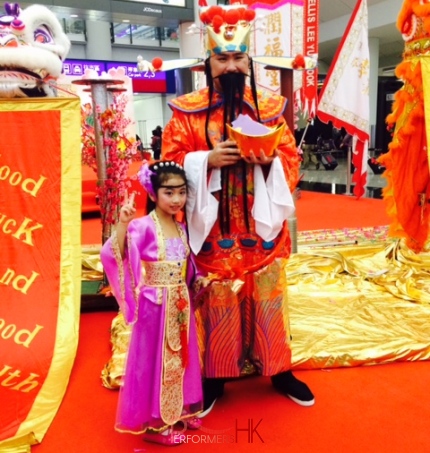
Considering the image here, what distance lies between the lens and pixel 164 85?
12039 millimetres

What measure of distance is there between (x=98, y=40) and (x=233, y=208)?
35.0ft

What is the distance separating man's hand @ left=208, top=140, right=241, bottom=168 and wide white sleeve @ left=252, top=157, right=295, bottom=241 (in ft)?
0.38

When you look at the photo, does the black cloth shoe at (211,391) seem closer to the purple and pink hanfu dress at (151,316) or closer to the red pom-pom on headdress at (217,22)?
the purple and pink hanfu dress at (151,316)

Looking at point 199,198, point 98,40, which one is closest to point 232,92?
point 199,198

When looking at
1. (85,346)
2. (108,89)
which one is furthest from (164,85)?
(85,346)

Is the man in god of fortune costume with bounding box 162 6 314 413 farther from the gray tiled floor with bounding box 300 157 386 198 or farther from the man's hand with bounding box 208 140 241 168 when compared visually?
the gray tiled floor with bounding box 300 157 386 198

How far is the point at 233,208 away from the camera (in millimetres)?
1582

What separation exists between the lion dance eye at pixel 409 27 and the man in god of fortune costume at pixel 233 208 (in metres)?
1.13

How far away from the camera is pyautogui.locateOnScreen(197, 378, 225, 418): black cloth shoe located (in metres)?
1.69

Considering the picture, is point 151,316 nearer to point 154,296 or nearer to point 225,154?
point 154,296

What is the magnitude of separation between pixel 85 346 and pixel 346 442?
1.37 m

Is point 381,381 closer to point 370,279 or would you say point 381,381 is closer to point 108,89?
point 370,279

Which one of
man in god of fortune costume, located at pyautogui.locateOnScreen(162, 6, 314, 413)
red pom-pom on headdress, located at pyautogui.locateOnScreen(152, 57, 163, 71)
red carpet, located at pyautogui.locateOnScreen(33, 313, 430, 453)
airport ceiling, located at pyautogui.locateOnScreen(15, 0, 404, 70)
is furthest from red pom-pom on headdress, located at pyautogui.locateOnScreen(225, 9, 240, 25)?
airport ceiling, located at pyautogui.locateOnScreen(15, 0, 404, 70)

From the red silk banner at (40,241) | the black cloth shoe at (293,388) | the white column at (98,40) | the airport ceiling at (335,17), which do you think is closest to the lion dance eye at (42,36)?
the red silk banner at (40,241)
